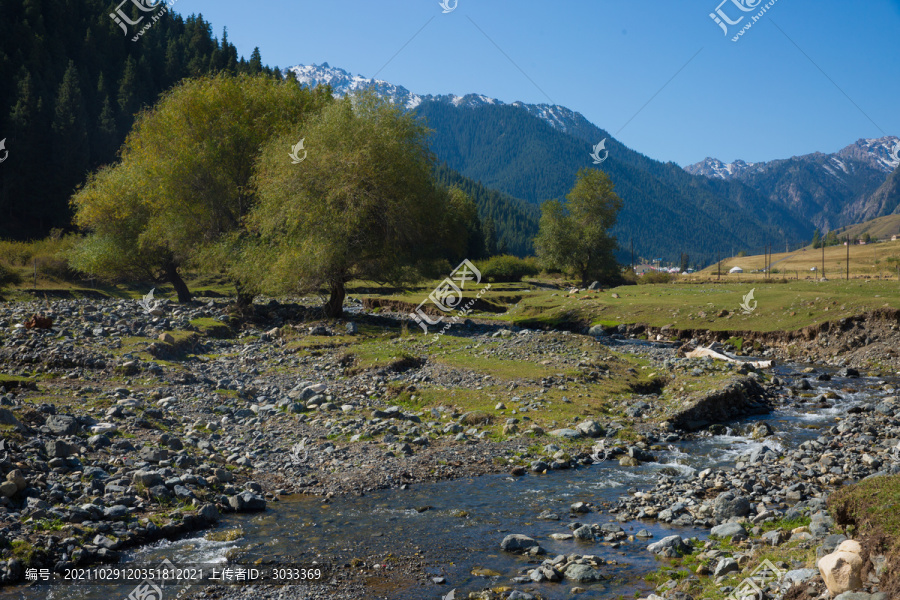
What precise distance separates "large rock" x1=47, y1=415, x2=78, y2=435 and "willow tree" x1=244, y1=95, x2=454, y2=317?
19.2m

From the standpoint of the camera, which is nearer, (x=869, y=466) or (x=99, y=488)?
(x=99, y=488)

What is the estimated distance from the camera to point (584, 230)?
8069 centimetres

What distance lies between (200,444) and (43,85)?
92094mm

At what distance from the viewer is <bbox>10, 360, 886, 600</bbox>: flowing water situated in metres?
8.85

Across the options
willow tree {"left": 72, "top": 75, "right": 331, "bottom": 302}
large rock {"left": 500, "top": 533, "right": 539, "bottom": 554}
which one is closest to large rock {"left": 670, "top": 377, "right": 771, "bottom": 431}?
large rock {"left": 500, "top": 533, "right": 539, "bottom": 554}

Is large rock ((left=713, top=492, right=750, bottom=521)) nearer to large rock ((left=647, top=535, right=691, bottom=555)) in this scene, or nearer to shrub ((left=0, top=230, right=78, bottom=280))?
large rock ((left=647, top=535, right=691, bottom=555))

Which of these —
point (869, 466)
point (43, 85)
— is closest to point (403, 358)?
point (869, 466)

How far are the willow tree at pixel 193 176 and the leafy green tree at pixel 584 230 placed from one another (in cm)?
4695

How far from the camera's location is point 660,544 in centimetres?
980

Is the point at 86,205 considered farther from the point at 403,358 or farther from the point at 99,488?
the point at 99,488

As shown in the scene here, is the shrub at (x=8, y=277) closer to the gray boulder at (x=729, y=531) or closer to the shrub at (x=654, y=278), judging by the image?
the gray boulder at (x=729, y=531)

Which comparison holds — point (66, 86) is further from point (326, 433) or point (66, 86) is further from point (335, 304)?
point (326, 433)

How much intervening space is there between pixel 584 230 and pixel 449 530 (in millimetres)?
73214

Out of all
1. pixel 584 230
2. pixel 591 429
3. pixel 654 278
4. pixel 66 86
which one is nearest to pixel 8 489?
pixel 591 429
